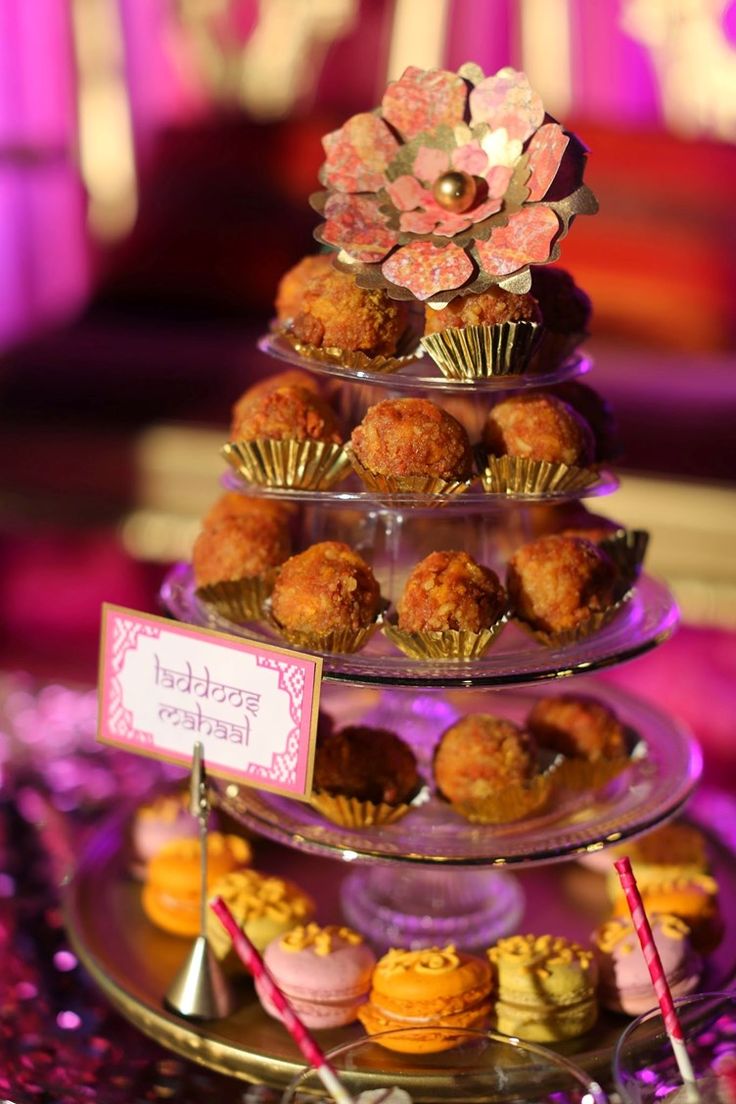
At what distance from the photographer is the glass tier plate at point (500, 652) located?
1320 millimetres

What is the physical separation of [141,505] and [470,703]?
6.05 feet

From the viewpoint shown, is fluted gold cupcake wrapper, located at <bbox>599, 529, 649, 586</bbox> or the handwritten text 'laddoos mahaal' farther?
fluted gold cupcake wrapper, located at <bbox>599, 529, 649, 586</bbox>

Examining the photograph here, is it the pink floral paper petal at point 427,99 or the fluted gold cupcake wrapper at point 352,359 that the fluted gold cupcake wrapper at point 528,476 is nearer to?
the fluted gold cupcake wrapper at point 352,359

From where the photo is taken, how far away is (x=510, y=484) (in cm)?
142

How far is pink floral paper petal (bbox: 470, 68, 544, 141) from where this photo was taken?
137 cm

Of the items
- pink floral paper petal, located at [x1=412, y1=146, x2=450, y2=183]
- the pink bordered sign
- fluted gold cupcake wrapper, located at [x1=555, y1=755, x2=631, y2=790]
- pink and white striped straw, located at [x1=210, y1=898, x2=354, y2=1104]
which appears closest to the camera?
pink and white striped straw, located at [x1=210, y1=898, x2=354, y2=1104]

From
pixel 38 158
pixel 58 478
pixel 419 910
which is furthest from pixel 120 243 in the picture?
pixel 419 910

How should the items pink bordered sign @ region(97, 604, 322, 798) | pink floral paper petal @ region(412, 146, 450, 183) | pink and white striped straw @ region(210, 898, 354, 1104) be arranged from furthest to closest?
1. pink floral paper petal @ region(412, 146, 450, 183)
2. pink bordered sign @ region(97, 604, 322, 798)
3. pink and white striped straw @ region(210, 898, 354, 1104)

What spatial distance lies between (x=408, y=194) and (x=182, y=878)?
2.72 feet

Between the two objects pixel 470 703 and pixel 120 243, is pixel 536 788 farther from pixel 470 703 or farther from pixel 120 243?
pixel 120 243

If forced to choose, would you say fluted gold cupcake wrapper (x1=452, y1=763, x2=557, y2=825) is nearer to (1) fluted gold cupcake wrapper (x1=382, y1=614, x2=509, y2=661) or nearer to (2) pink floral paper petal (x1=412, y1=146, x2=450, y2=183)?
(1) fluted gold cupcake wrapper (x1=382, y1=614, x2=509, y2=661)

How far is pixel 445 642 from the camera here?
53.3 inches

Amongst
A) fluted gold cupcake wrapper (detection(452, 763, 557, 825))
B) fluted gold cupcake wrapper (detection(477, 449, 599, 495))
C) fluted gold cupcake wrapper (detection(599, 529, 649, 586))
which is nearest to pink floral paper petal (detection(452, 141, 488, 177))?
fluted gold cupcake wrapper (detection(477, 449, 599, 495))

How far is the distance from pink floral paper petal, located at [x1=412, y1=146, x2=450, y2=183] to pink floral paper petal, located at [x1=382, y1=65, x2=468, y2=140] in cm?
3
